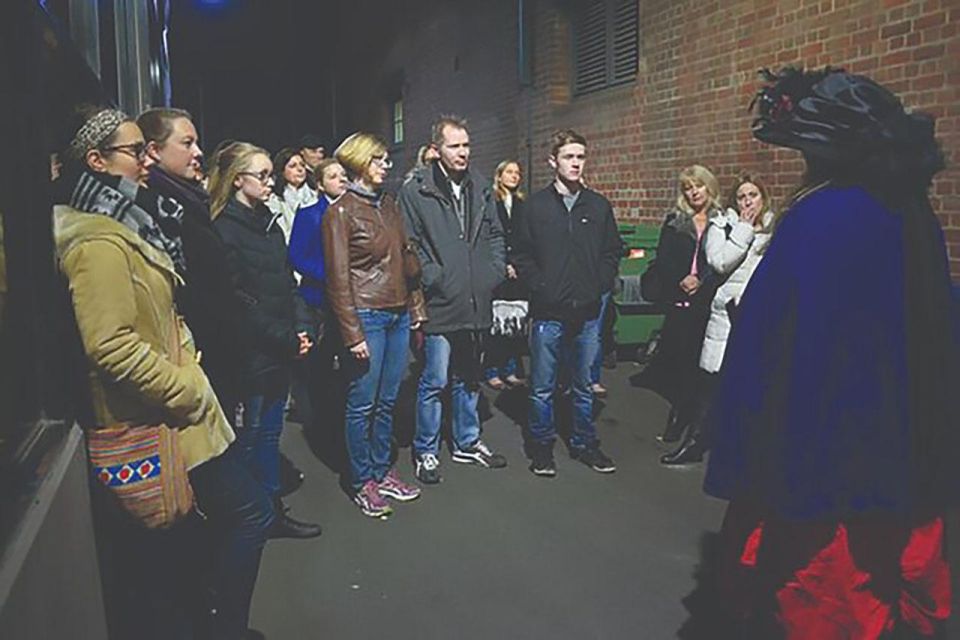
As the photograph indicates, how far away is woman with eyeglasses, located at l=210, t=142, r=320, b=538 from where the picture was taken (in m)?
3.83

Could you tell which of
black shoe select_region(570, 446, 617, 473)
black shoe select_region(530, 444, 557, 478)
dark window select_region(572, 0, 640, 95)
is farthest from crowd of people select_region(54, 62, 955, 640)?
dark window select_region(572, 0, 640, 95)

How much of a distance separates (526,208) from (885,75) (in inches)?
109

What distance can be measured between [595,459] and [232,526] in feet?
9.45

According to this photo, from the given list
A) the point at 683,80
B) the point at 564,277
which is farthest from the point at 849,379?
the point at 683,80

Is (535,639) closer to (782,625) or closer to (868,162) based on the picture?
(782,625)

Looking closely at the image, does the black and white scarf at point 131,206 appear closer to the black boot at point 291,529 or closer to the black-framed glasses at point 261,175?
the black-framed glasses at point 261,175

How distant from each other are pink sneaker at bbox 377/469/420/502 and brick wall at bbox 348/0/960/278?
3.57 meters

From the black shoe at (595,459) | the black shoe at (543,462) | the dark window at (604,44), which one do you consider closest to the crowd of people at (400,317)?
the black shoe at (543,462)

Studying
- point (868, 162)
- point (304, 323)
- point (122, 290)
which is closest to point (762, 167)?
point (304, 323)

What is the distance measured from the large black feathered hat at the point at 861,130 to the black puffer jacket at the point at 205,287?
1.85m

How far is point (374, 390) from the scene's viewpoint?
466 centimetres

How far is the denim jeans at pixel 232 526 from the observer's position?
279cm

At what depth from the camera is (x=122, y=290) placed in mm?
2443

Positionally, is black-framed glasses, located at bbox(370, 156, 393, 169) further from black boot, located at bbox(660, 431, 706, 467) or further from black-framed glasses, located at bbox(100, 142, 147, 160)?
black boot, located at bbox(660, 431, 706, 467)
